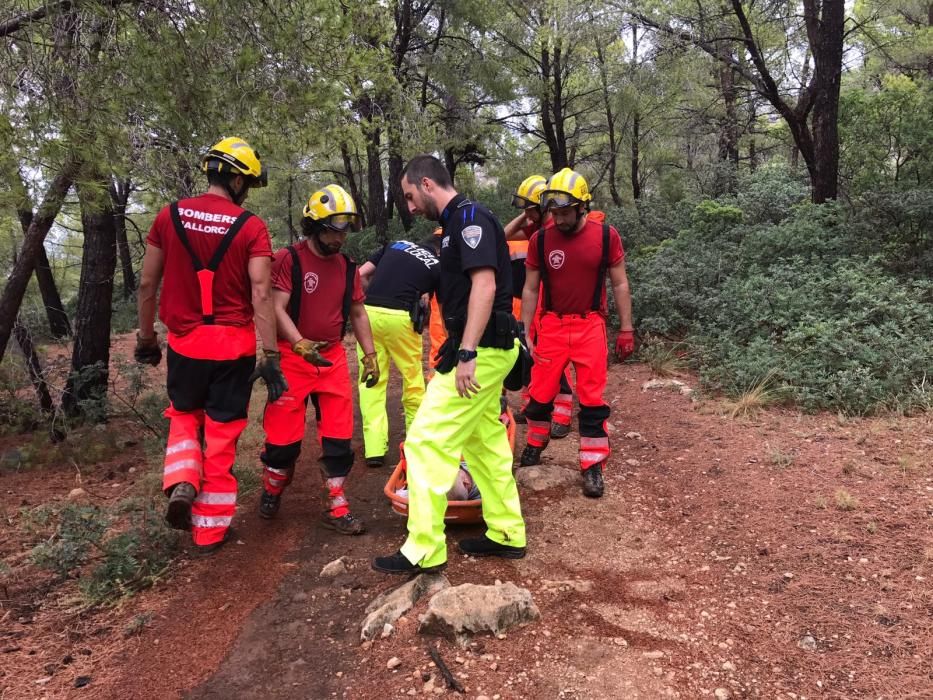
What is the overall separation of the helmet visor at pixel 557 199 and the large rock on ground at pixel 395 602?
2.53m

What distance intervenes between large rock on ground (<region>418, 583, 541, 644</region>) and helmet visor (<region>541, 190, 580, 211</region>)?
2.54 meters

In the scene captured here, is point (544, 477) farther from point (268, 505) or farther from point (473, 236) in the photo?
point (473, 236)

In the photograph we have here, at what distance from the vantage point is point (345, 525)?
394 centimetres

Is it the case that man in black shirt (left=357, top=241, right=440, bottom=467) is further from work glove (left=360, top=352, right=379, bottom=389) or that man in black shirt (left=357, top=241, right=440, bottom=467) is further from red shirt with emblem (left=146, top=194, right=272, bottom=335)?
red shirt with emblem (left=146, top=194, right=272, bottom=335)

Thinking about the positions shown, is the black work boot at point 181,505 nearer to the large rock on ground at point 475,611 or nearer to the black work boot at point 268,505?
the black work boot at point 268,505

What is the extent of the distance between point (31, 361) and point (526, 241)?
5.33 metres

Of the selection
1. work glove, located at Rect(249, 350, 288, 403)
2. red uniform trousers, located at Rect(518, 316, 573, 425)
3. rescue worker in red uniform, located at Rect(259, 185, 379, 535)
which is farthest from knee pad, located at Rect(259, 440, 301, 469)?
red uniform trousers, located at Rect(518, 316, 573, 425)

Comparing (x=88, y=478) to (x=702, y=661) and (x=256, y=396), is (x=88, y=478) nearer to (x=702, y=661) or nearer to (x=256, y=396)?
(x=256, y=396)

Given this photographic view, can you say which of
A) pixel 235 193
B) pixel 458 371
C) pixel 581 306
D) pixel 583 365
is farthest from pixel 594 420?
pixel 235 193

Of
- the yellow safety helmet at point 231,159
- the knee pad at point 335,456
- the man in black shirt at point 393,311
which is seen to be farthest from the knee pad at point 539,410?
the yellow safety helmet at point 231,159

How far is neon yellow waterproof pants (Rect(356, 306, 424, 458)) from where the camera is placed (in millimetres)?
4965

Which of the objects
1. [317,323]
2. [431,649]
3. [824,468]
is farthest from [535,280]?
[431,649]

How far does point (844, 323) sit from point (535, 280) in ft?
12.0

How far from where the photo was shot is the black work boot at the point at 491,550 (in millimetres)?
3500
